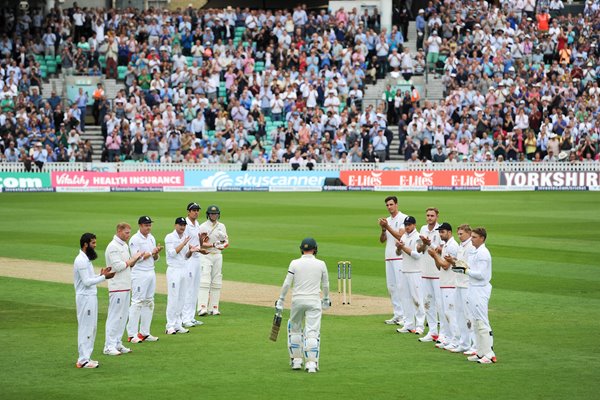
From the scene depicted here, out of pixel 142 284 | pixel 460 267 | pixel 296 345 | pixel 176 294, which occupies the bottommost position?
pixel 296 345

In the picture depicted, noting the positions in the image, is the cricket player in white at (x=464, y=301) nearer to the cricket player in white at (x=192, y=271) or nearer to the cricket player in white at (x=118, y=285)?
the cricket player in white at (x=118, y=285)

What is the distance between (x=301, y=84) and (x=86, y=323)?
1518 inches

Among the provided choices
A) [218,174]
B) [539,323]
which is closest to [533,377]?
[539,323]

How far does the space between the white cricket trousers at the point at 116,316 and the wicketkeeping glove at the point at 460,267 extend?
5094 mm

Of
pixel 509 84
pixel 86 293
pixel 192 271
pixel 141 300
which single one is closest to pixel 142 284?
pixel 141 300

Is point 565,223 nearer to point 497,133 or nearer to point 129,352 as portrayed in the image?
point 497,133

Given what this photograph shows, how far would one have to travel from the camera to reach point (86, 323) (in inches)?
621

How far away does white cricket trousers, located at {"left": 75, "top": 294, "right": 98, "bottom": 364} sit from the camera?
15.8 metres

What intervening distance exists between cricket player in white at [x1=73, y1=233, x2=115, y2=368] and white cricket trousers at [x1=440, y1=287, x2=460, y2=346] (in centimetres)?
533

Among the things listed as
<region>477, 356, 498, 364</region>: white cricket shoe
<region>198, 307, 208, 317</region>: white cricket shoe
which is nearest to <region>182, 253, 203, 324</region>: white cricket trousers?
<region>198, 307, 208, 317</region>: white cricket shoe

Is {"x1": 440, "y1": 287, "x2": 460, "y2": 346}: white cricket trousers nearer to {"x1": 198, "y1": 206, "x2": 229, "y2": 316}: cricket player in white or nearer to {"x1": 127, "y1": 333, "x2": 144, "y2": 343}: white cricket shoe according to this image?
{"x1": 198, "y1": 206, "x2": 229, "y2": 316}: cricket player in white

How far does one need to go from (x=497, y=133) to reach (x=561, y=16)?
1142cm

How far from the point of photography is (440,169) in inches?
1925

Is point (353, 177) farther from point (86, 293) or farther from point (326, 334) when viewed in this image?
point (86, 293)
